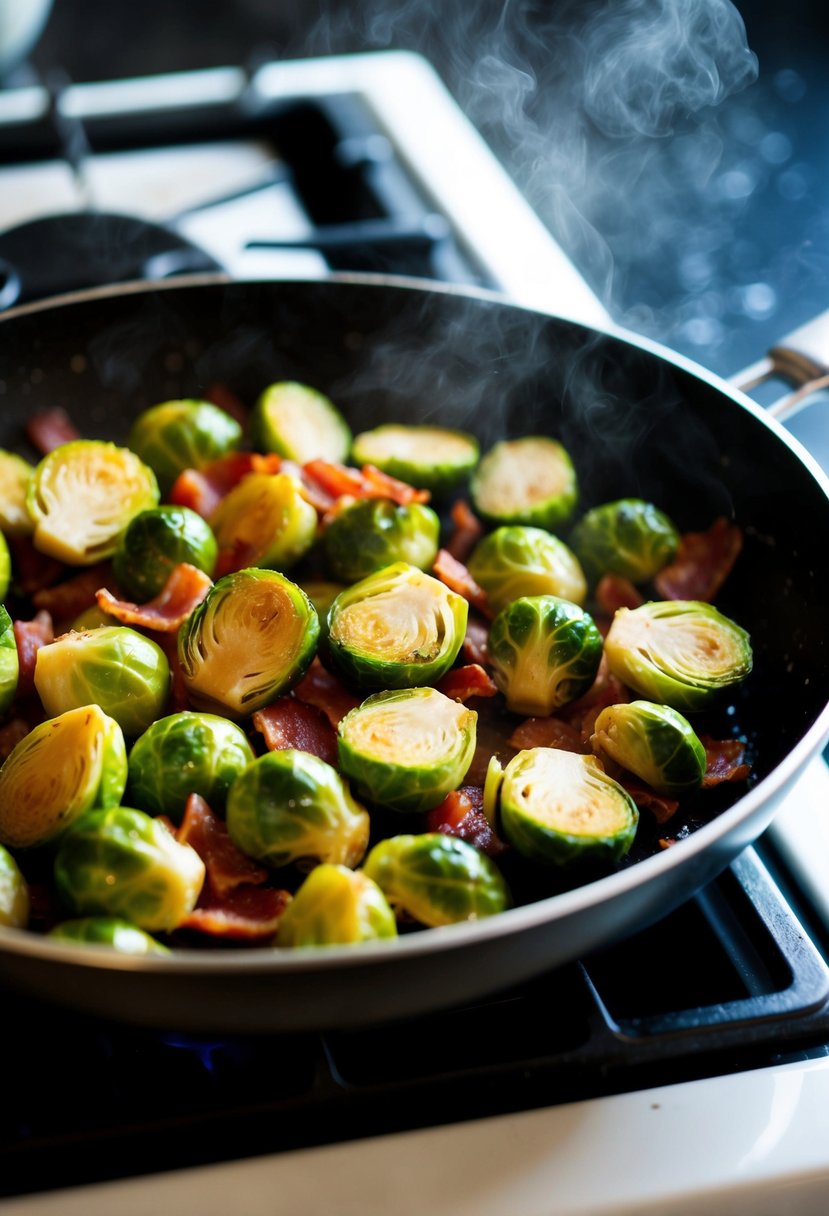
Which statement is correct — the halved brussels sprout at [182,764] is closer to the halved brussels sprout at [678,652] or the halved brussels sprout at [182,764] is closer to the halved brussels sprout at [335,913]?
the halved brussels sprout at [335,913]

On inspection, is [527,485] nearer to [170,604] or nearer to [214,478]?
[214,478]

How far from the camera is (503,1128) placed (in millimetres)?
1607

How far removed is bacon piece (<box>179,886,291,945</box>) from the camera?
5.66 feet

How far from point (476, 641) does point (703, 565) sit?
1.80 feet

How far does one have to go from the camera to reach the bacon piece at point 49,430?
265 centimetres

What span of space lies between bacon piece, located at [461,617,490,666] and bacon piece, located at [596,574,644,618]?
28cm

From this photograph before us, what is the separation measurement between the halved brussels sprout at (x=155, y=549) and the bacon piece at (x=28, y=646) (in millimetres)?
199

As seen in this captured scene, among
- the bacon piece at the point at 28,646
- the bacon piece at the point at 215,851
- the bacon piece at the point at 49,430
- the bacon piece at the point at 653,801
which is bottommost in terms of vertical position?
the bacon piece at the point at 28,646

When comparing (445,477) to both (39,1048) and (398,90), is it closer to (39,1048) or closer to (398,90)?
(39,1048)

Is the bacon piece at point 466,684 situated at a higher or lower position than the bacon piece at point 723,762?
lower

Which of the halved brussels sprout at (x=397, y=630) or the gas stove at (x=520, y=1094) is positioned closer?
the gas stove at (x=520, y=1094)

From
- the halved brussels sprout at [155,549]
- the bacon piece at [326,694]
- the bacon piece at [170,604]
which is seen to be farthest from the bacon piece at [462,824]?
the halved brussels sprout at [155,549]

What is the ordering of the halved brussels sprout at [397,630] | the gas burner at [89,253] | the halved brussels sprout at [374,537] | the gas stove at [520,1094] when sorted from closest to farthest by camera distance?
1. the gas stove at [520,1094]
2. the halved brussels sprout at [397,630]
3. the halved brussels sprout at [374,537]
4. the gas burner at [89,253]

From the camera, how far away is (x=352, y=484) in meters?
2.56
